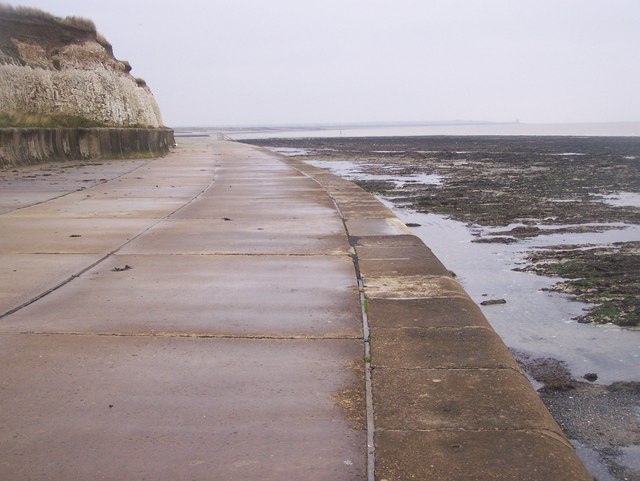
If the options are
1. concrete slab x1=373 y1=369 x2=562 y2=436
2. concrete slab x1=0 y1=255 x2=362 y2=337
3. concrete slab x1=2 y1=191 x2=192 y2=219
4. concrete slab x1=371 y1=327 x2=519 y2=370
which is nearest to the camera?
concrete slab x1=373 y1=369 x2=562 y2=436

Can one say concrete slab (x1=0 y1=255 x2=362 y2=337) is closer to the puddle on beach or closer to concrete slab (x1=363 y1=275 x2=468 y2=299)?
concrete slab (x1=363 y1=275 x2=468 y2=299)

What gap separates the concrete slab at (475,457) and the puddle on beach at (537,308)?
1.76 m

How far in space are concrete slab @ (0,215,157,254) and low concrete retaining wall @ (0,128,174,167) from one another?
276 inches

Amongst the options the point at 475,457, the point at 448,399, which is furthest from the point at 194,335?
the point at 475,457

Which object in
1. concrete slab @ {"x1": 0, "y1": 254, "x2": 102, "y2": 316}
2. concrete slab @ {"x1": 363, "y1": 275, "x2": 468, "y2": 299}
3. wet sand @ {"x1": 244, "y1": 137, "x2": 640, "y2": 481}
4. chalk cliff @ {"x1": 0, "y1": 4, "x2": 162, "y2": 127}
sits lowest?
wet sand @ {"x1": 244, "y1": 137, "x2": 640, "y2": 481}

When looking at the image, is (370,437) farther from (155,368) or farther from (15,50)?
(15,50)

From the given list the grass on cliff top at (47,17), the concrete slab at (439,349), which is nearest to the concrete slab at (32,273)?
the concrete slab at (439,349)

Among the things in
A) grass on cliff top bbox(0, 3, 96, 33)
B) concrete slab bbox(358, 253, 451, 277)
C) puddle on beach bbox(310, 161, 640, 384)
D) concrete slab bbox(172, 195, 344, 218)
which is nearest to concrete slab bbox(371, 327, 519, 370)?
puddle on beach bbox(310, 161, 640, 384)

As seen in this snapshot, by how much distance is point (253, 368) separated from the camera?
122 inches

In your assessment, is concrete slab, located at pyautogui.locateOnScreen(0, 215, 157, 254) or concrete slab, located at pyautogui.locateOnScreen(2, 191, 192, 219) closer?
concrete slab, located at pyautogui.locateOnScreen(0, 215, 157, 254)

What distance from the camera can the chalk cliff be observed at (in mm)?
15828

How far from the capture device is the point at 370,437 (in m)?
2.45

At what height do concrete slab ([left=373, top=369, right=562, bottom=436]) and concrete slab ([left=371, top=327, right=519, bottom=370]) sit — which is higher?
concrete slab ([left=371, top=327, right=519, bottom=370])

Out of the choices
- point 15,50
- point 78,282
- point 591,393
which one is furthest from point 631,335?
point 15,50
